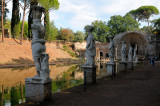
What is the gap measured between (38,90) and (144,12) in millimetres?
52608

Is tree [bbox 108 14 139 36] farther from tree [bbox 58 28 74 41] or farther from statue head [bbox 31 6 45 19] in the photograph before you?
statue head [bbox 31 6 45 19]

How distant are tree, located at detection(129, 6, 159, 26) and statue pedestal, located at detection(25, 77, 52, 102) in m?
52.2

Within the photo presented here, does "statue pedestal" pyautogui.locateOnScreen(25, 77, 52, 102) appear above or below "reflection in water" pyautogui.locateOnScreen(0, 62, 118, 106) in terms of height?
above

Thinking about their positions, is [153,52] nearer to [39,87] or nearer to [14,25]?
[14,25]

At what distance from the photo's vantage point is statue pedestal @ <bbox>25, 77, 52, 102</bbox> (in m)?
4.27

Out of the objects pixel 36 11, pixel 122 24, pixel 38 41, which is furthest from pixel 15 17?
pixel 122 24

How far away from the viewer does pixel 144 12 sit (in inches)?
1950

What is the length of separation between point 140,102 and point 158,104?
47cm

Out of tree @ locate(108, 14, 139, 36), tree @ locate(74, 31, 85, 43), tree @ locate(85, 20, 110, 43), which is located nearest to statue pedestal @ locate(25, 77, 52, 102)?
tree @ locate(85, 20, 110, 43)

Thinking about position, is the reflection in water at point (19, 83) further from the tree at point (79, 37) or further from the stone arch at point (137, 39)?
the tree at point (79, 37)

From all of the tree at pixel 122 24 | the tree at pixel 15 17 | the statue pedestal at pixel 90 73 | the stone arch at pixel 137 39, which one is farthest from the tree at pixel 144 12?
the statue pedestal at pixel 90 73

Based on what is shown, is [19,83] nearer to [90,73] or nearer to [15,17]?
[90,73]

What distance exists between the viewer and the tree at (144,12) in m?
49.0

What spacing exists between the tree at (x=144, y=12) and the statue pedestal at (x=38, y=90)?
52.2 metres
